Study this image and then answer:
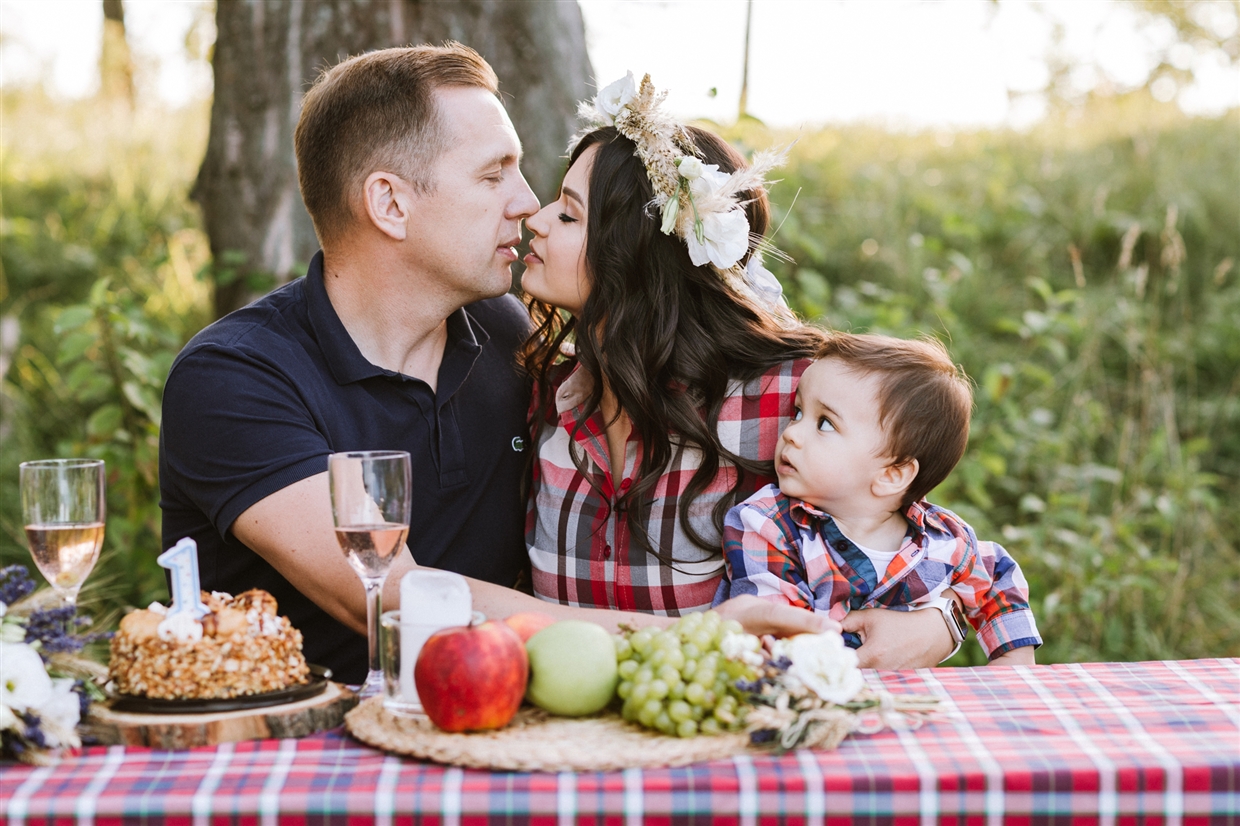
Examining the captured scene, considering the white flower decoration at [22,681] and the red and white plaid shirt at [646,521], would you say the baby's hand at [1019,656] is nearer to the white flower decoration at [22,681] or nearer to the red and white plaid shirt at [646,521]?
the red and white plaid shirt at [646,521]

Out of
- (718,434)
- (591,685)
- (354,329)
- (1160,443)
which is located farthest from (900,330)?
(591,685)

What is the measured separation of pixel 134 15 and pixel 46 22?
722 millimetres

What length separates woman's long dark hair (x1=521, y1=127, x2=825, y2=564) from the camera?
243 cm

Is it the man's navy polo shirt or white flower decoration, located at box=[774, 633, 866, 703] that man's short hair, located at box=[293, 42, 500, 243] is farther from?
white flower decoration, located at box=[774, 633, 866, 703]

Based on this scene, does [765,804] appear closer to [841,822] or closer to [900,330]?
[841,822]

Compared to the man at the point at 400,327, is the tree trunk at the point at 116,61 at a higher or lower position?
higher

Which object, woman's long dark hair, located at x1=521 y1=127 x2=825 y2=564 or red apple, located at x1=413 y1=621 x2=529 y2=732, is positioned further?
woman's long dark hair, located at x1=521 y1=127 x2=825 y2=564

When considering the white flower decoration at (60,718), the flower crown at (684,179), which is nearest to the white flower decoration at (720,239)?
the flower crown at (684,179)

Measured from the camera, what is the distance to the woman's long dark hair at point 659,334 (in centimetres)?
243

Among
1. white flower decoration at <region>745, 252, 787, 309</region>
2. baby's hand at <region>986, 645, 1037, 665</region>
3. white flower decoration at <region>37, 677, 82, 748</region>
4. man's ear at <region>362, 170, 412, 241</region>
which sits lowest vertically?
baby's hand at <region>986, 645, 1037, 665</region>

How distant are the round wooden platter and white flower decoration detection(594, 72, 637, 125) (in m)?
1.48

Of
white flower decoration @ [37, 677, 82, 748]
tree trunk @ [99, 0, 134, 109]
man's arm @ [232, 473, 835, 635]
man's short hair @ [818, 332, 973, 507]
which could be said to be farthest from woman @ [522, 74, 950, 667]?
tree trunk @ [99, 0, 134, 109]

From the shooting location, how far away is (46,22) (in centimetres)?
930

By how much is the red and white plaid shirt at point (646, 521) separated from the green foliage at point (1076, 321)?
5.36 ft
